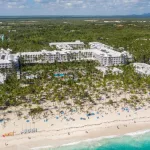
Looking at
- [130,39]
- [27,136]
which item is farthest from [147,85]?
[130,39]

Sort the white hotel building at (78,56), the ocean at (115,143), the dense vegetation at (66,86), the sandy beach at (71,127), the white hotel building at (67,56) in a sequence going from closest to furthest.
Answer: the ocean at (115,143), the sandy beach at (71,127), the dense vegetation at (66,86), the white hotel building at (67,56), the white hotel building at (78,56)

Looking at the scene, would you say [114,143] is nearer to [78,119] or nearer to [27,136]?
[78,119]

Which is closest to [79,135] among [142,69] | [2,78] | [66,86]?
[66,86]

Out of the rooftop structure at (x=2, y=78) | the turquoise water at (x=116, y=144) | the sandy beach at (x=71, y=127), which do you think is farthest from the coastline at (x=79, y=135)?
the rooftop structure at (x=2, y=78)

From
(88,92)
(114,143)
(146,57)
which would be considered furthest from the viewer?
(146,57)

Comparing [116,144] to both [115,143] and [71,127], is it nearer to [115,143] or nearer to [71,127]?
[115,143]

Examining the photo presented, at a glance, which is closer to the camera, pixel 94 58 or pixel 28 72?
pixel 28 72

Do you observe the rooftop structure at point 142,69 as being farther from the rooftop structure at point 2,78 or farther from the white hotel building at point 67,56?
the rooftop structure at point 2,78
